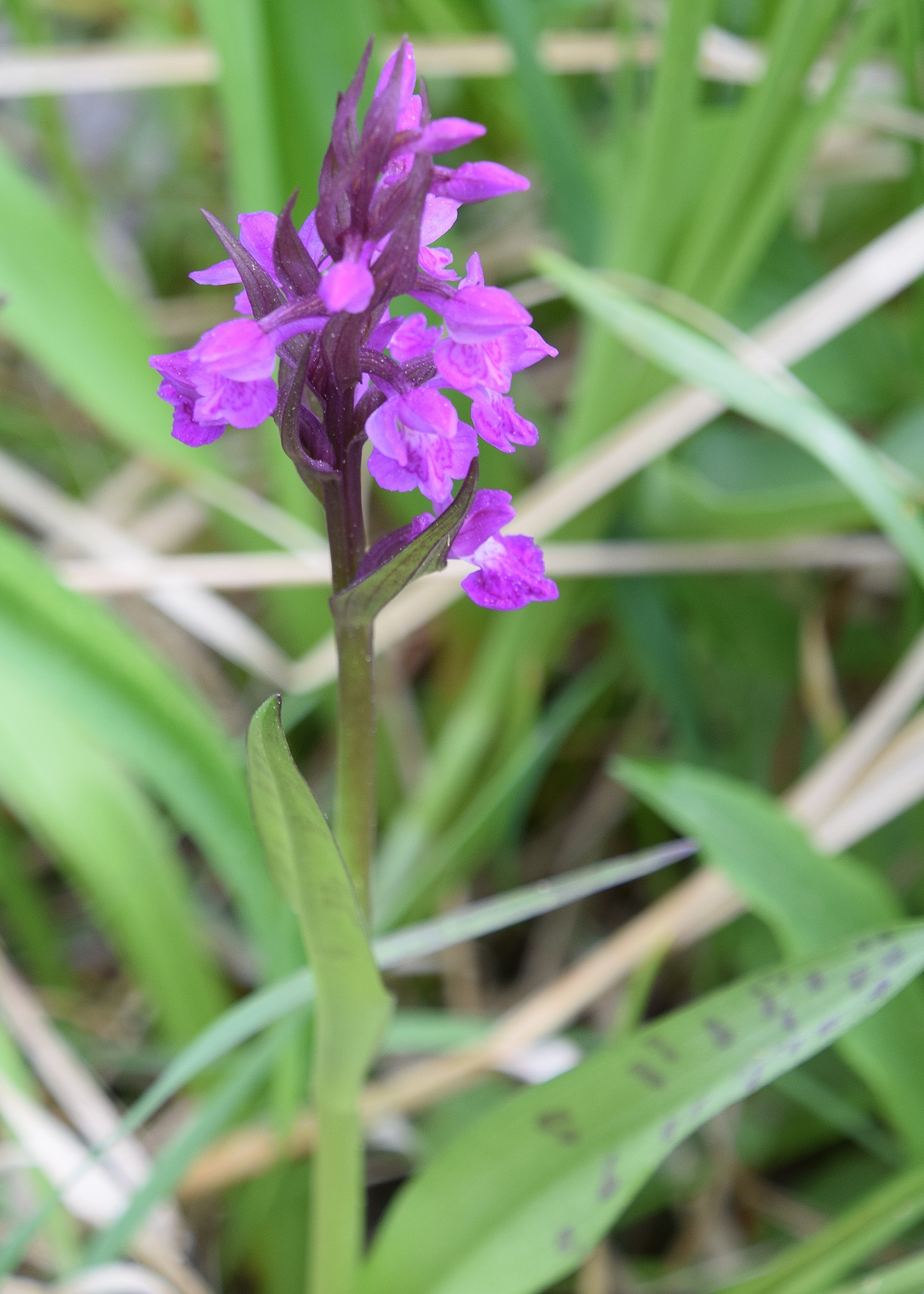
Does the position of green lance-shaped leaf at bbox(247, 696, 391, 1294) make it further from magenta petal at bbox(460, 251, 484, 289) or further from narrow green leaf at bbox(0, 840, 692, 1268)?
magenta petal at bbox(460, 251, 484, 289)

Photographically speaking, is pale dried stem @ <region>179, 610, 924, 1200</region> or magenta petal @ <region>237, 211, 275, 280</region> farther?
pale dried stem @ <region>179, 610, 924, 1200</region>

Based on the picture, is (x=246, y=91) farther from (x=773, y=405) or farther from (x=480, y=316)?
(x=480, y=316)

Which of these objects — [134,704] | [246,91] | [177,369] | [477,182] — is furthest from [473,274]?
[246,91]

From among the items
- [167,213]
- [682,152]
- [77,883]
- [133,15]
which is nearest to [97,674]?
[77,883]

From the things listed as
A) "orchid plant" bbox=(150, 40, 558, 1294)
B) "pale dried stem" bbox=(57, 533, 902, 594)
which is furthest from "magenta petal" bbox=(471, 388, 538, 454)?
"pale dried stem" bbox=(57, 533, 902, 594)

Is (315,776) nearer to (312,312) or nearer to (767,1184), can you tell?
(767,1184)
